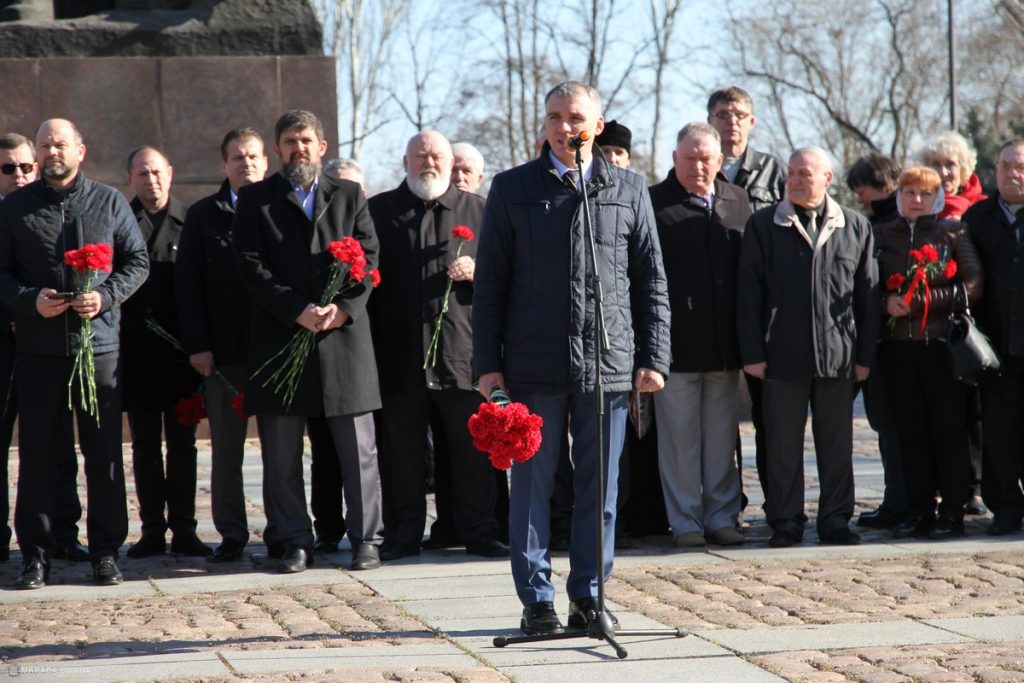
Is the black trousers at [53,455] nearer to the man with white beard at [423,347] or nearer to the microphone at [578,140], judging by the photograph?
the man with white beard at [423,347]

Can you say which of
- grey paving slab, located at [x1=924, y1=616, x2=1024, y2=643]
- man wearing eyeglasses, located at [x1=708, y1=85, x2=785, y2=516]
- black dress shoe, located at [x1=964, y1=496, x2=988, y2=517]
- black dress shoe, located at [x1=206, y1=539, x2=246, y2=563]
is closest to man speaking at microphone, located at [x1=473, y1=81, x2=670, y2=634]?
grey paving slab, located at [x1=924, y1=616, x2=1024, y2=643]

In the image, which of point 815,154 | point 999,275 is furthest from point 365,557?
point 999,275

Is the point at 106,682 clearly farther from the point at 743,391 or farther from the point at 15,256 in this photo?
the point at 743,391

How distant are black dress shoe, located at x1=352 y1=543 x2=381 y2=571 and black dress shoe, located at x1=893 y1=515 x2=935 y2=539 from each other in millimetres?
2952

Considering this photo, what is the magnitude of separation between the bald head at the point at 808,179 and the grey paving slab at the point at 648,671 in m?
3.37

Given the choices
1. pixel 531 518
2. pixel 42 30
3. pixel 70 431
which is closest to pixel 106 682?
pixel 531 518

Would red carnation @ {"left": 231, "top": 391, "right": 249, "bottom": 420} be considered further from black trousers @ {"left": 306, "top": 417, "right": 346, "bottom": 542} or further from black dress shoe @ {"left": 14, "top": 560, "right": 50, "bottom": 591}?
black dress shoe @ {"left": 14, "top": 560, "right": 50, "bottom": 591}

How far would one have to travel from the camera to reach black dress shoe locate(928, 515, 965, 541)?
27.4ft

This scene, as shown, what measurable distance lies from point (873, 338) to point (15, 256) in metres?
4.56

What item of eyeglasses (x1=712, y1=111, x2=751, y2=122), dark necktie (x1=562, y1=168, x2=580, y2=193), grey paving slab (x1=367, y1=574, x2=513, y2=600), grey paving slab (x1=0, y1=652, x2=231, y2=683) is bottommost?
grey paving slab (x1=367, y1=574, x2=513, y2=600)

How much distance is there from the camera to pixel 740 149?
357 inches

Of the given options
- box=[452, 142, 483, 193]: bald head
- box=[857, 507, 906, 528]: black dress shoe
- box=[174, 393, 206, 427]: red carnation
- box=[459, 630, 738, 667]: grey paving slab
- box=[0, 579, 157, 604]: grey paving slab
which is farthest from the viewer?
box=[857, 507, 906, 528]: black dress shoe

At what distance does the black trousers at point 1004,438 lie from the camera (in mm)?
8422

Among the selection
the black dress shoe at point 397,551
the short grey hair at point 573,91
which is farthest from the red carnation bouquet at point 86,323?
the short grey hair at point 573,91
